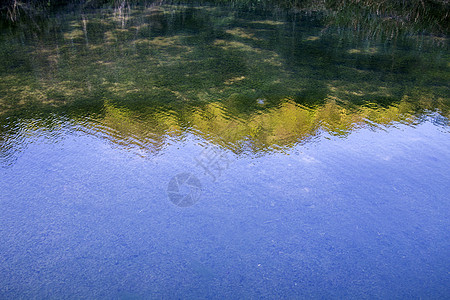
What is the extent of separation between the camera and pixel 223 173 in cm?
348

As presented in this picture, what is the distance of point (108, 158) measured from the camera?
3650mm

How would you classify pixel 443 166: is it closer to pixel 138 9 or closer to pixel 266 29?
pixel 266 29

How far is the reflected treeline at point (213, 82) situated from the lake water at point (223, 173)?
0.09ft

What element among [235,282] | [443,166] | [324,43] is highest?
[324,43]

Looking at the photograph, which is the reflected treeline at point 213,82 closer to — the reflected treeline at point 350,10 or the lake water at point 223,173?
the lake water at point 223,173

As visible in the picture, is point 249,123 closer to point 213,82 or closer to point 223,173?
point 223,173

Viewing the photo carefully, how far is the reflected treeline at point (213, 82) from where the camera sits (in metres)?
4.23

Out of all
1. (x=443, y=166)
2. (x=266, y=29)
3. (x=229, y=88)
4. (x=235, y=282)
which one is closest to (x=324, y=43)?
(x=266, y=29)

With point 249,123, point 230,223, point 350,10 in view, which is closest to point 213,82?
point 249,123

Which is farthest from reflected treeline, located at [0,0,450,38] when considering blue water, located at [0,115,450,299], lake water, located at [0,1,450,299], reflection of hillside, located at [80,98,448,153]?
blue water, located at [0,115,450,299]

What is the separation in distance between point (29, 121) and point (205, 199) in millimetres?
2456

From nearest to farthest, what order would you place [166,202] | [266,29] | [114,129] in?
1. [166,202]
2. [114,129]
3. [266,29]

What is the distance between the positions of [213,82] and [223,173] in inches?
84.4

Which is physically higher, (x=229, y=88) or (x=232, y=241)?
(x=229, y=88)
